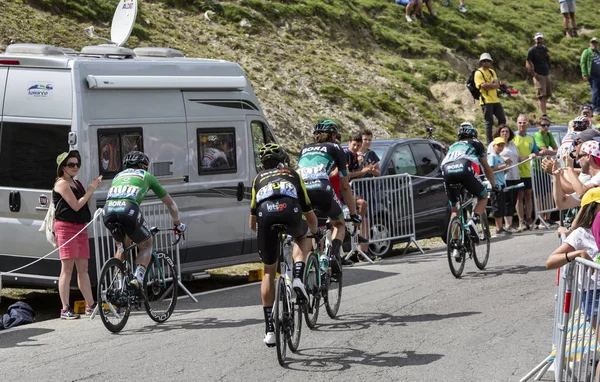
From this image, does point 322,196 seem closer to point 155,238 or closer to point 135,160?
point 135,160

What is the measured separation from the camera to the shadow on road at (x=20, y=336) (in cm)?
959

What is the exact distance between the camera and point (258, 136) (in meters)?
13.5

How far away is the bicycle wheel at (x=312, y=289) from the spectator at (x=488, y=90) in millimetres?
12795

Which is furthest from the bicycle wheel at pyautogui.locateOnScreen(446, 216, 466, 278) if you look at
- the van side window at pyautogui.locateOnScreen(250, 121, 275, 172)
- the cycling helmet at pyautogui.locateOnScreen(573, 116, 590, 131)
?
the van side window at pyautogui.locateOnScreen(250, 121, 275, 172)

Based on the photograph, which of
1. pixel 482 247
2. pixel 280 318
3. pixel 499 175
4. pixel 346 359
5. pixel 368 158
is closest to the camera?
pixel 280 318

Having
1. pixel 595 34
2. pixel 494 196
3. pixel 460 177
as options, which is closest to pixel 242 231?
pixel 460 177

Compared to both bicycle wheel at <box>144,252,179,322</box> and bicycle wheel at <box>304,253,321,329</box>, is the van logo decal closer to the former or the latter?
bicycle wheel at <box>144,252,179,322</box>

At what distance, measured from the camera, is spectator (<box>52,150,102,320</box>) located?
420 inches

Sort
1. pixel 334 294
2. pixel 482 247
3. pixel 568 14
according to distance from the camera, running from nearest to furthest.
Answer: pixel 334 294 → pixel 482 247 → pixel 568 14

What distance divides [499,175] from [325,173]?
8011 mm

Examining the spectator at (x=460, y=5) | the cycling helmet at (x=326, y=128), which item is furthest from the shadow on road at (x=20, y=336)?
the spectator at (x=460, y=5)

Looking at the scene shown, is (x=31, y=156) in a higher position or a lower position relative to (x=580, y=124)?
lower

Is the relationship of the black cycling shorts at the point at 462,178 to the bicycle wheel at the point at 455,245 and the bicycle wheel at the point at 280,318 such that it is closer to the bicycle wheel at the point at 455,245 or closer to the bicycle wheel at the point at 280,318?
the bicycle wheel at the point at 455,245

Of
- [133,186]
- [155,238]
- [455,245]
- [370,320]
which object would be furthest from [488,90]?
[133,186]
